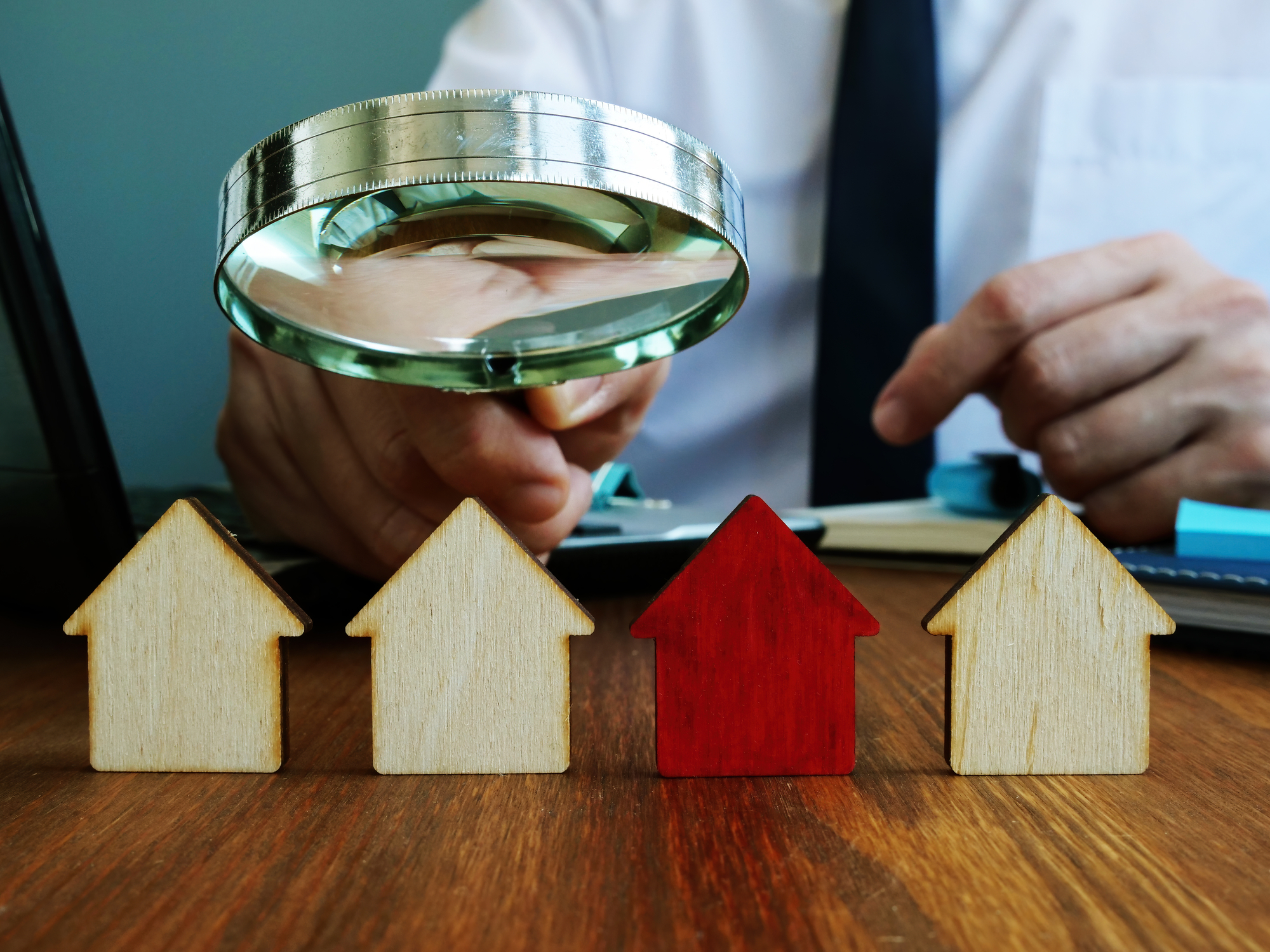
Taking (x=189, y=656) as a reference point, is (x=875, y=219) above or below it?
above

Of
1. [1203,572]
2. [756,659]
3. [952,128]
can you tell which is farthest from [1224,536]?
[952,128]

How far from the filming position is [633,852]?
0.29 m

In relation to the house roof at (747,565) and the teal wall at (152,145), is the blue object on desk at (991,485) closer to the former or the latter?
the house roof at (747,565)

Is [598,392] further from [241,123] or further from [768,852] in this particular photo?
[241,123]

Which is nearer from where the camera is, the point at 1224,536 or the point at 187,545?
the point at 187,545

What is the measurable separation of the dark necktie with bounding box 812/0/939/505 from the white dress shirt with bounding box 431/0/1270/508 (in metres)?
0.15

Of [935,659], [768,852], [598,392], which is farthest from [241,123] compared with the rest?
[768,852]

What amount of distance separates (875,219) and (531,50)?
1.92 feet

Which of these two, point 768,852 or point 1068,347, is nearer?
point 768,852

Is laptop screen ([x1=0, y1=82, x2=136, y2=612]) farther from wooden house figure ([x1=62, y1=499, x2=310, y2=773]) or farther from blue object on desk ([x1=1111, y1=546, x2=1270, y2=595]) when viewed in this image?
blue object on desk ([x1=1111, y1=546, x2=1270, y2=595])

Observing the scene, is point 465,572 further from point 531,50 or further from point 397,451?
point 531,50

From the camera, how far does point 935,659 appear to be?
55 cm

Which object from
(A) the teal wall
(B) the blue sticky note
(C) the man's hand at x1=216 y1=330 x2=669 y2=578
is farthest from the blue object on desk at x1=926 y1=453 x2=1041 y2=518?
(A) the teal wall

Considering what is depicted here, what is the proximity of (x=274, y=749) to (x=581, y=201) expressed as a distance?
0.88ft
